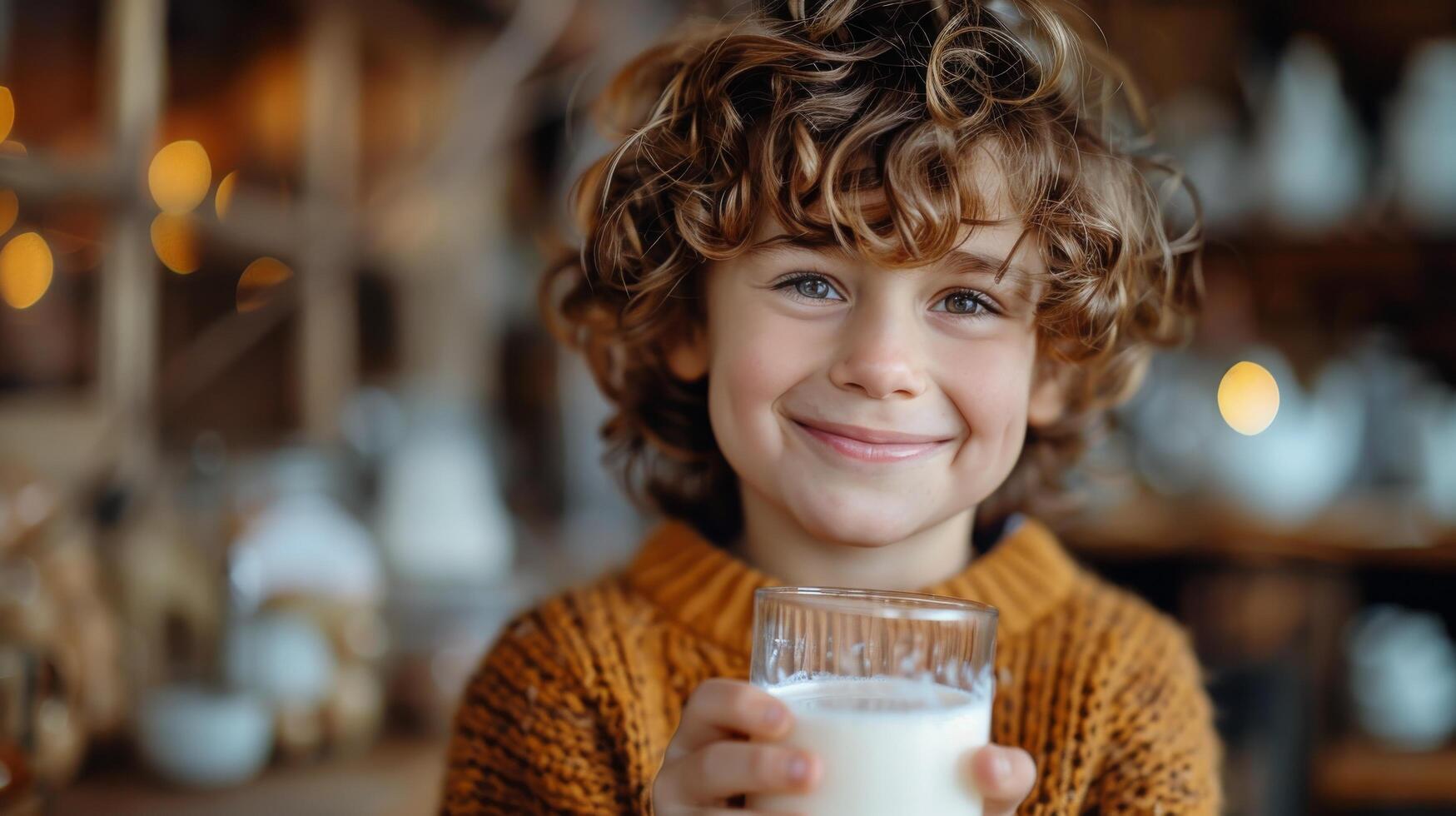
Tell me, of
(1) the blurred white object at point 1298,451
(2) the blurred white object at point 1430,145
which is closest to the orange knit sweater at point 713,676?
(1) the blurred white object at point 1298,451

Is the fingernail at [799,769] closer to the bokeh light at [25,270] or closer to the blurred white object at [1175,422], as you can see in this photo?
the bokeh light at [25,270]

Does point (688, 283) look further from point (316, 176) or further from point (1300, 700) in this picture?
point (316, 176)

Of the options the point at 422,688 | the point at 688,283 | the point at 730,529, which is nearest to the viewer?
the point at 688,283

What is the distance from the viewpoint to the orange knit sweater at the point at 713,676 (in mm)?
786

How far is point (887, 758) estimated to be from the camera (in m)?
0.56

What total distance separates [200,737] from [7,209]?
0.52 meters

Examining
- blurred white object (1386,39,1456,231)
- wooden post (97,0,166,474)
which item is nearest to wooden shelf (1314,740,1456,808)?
blurred white object (1386,39,1456,231)

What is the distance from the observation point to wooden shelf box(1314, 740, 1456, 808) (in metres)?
1.95

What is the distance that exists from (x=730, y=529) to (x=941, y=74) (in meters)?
0.38

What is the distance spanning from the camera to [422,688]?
134cm

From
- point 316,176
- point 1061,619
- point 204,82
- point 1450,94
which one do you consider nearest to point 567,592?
point 1061,619

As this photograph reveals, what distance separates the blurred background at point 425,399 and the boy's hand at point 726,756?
500 mm

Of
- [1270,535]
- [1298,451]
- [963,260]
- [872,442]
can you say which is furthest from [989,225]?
[1298,451]

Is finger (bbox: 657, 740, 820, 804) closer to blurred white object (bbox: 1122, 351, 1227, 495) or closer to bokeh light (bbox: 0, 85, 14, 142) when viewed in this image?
bokeh light (bbox: 0, 85, 14, 142)
